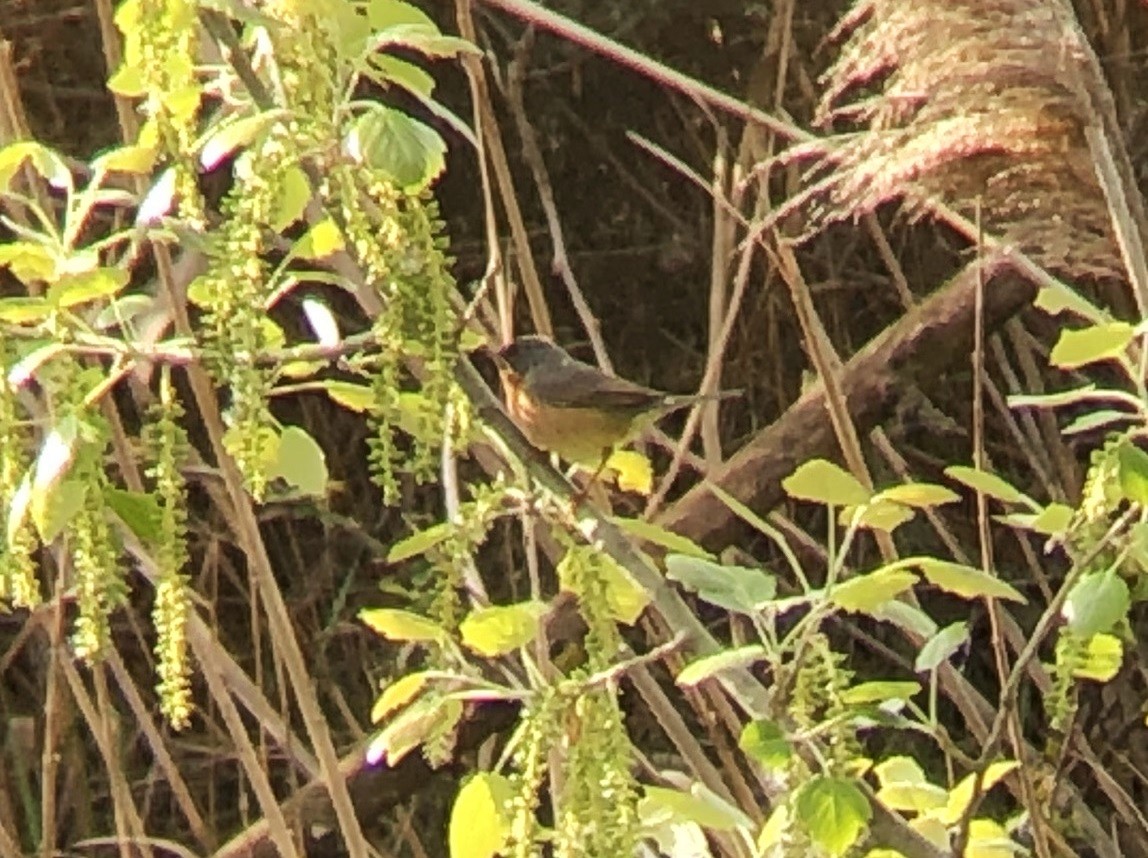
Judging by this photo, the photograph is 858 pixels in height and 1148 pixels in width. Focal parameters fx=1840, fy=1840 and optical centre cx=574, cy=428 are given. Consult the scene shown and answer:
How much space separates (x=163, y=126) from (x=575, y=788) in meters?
0.32

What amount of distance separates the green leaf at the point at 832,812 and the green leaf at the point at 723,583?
10 centimetres

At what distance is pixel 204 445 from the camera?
2.14 m

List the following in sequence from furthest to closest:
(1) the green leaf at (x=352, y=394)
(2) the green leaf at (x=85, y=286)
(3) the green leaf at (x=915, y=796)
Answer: (3) the green leaf at (x=915, y=796) < (1) the green leaf at (x=352, y=394) < (2) the green leaf at (x=85, y=286)

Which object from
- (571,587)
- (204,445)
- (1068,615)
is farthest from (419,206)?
(204,445)

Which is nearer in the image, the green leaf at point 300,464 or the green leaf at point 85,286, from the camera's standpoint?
the green leaf at point 85,286

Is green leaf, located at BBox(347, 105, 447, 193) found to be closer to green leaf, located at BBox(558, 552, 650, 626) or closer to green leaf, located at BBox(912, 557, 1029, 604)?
green leaf, located at BBox(558, 552, 650, 626)

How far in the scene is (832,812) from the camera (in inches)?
30.4

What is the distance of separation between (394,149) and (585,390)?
0.70m

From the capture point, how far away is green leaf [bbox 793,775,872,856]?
766mm

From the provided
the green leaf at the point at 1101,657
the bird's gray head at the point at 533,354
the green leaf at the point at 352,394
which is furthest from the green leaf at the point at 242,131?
the bird's gray head at the point at 533,354

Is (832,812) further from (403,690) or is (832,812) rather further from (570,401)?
(570,401)

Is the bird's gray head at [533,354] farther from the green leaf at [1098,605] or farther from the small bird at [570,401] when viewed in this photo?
the green leaf at [1098,605]

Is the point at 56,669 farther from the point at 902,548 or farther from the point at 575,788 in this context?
the point at 902,548

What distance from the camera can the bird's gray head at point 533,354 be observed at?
1406 mm
